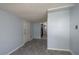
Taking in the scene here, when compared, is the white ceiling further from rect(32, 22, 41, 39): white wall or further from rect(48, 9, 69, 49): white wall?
rect(32, 22, 41, 39): white wall

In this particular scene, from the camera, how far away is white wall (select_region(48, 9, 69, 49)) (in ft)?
15.5

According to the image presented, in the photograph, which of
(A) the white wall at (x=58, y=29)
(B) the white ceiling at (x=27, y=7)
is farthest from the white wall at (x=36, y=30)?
(B) the white ceiling at (x=27, y=7)

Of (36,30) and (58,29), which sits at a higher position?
(58,29)

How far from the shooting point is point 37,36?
10070 millimetres

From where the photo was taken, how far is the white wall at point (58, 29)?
4734 mm

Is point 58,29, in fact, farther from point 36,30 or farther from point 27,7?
point 36,30

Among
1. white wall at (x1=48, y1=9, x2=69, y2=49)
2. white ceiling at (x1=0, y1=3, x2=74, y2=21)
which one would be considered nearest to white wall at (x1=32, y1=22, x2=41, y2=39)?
white wall at (x1=48, y1=9, x2=69, y2=49)

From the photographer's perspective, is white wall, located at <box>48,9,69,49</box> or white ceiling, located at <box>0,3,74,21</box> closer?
white ceiling, located at <box>0,3,74,21</box>

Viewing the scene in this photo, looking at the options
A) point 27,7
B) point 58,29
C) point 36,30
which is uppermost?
point 27,7

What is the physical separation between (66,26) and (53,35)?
0.87 m

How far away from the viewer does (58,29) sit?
4852mm

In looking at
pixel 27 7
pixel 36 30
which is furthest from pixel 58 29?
pixel 36 30
